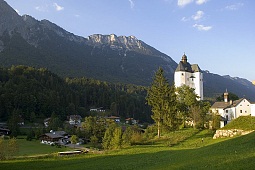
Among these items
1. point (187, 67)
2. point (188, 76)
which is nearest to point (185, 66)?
point (187, 67)

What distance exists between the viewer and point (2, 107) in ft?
364

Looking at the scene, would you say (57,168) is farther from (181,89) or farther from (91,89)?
(91,89)

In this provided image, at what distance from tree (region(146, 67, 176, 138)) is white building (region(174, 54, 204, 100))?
39513 millimetres

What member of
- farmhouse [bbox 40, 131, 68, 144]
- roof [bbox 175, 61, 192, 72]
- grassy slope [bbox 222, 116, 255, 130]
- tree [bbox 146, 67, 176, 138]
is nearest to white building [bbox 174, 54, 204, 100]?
roof [bbox 175, 61, 192, 72]

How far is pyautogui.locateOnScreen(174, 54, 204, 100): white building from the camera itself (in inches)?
3452

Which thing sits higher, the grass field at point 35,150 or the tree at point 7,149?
the tree at point 7,149

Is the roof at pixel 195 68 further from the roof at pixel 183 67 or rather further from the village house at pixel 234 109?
the village house at pixel 234 109

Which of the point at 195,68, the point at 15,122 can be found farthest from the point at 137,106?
the point at 15,122

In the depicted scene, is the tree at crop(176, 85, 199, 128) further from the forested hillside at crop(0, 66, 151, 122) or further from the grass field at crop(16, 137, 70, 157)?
the forested hillside at crop(0, 66, 151, 122)

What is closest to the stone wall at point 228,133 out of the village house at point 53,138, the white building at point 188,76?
the village house at point 53,138

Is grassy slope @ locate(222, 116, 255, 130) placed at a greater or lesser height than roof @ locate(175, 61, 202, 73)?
lesser

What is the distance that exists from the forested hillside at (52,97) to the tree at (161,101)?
67.6 metres

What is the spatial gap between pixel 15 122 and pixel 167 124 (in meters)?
58.3

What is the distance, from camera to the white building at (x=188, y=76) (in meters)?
87.7
